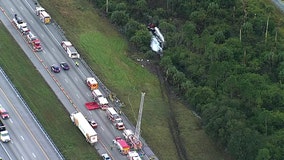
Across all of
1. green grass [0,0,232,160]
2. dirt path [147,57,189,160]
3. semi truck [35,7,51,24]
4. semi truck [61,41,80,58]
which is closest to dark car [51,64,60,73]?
green grass [0,0,232,160]

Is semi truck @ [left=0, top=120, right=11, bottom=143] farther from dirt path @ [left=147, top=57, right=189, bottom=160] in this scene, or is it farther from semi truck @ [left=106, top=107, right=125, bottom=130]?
dirt path @ [left=147, top=57, right=189, bottom=160]

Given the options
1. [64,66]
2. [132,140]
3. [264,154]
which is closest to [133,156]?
[132,140]

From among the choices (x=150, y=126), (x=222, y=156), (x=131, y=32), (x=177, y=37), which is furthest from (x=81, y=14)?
(x=222, y=156)

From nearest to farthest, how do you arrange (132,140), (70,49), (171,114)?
1. (132,140)
2. (171,114)
3. (70,49)

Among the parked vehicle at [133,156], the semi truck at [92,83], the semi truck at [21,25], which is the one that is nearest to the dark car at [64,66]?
the semi truck at [92,83]

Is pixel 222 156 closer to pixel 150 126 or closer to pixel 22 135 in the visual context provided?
pixel 150 126

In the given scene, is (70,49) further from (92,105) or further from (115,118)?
(115,118)
